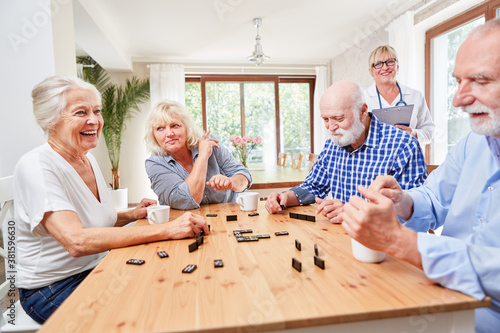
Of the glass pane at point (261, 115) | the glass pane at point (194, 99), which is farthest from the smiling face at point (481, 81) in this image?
the glass pane at point (194, 99)

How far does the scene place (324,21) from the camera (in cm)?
459

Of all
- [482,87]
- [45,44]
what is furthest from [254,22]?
[482,87]

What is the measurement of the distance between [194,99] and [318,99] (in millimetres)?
2584

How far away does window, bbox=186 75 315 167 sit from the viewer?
6750 mm

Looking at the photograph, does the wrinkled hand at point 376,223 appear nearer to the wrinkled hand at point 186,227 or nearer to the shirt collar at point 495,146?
the shirt collar at point 495,146

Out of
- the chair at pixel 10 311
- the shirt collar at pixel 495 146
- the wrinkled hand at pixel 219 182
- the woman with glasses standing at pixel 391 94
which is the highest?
the woman with glasses standing at pixel 391 94

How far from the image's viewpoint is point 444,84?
13.5ft

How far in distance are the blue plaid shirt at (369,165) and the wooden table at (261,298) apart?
2.51ft

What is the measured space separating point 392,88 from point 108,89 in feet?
16.4

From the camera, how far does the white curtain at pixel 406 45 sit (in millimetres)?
4141

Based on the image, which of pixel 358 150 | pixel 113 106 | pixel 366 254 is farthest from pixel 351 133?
pixel 113 106

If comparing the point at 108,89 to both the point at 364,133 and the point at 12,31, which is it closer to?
the point at 12,31

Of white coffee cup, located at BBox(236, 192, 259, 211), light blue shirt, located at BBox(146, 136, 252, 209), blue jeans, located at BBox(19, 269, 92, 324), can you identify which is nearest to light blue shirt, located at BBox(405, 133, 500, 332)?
white coffee cup, located at BBox(236, 192, 259, 211)

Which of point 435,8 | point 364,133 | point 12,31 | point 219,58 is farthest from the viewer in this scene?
point 219,58
